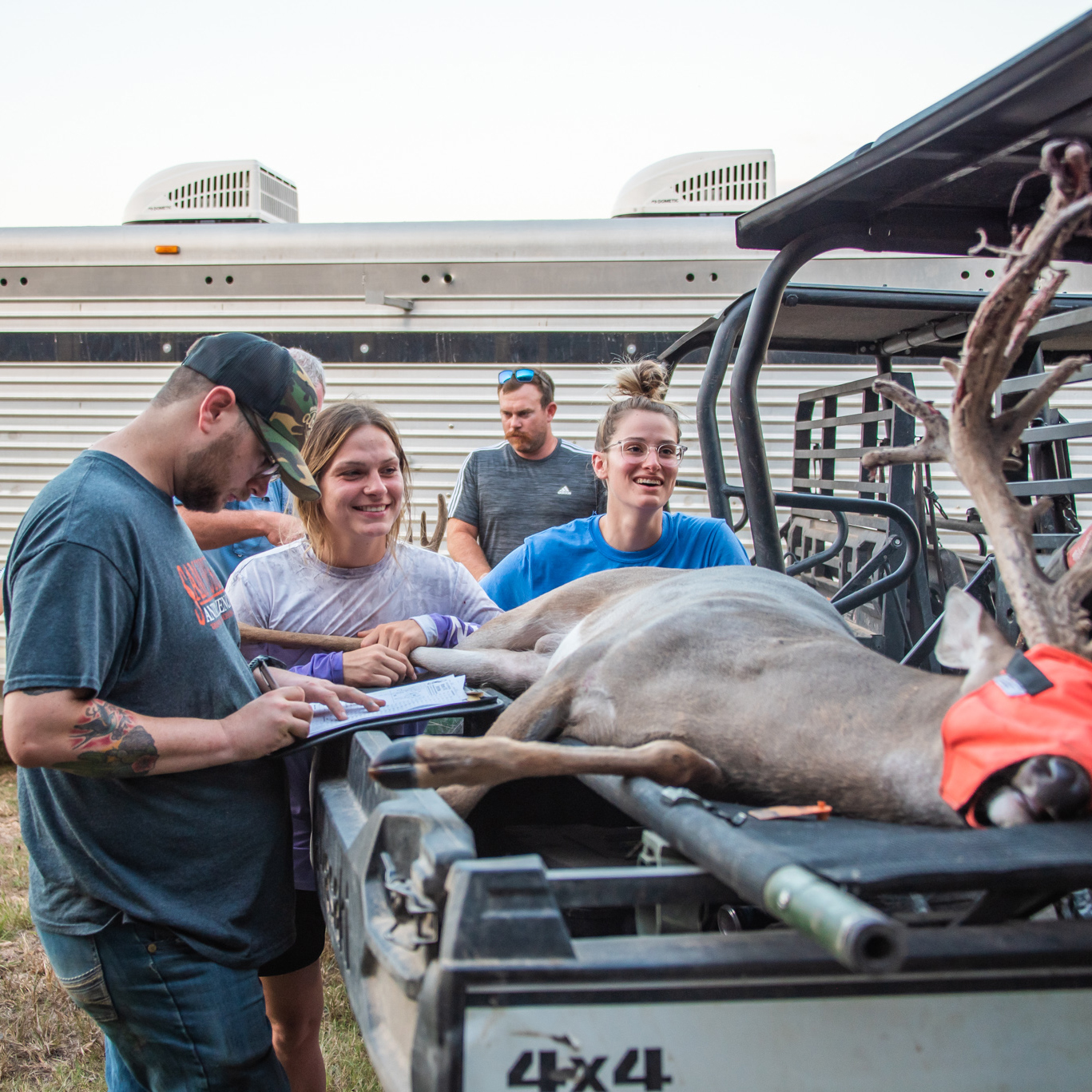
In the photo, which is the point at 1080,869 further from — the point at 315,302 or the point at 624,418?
the point at 315,302

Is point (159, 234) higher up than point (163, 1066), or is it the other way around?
point (159, 234)

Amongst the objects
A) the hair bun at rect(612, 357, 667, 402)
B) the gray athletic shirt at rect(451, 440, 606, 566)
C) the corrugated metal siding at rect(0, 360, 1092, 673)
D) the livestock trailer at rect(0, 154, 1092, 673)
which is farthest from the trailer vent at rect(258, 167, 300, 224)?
the hair bun at rect(612, 357, 667, 402)

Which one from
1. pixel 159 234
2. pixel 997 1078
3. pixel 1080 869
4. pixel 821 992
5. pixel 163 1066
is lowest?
pixel 163 1066

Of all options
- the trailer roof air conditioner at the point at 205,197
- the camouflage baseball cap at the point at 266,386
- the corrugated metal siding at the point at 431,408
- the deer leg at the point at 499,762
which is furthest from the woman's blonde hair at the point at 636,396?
the trailer roof air conditioner at the point at 205,197

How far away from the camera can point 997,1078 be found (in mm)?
1233

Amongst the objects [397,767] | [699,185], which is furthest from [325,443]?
[699,185]

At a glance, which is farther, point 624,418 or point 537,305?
point 537,305

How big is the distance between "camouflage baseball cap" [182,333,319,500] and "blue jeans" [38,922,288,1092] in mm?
1073

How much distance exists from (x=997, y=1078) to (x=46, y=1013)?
3.39 metres

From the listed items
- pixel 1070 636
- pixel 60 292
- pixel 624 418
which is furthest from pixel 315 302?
pixel 1070 636

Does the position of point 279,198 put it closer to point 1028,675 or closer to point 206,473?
point 206,473

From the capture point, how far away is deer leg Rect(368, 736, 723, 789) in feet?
5.05

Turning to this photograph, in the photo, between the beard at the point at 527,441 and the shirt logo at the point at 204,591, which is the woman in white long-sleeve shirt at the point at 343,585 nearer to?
the shirt logo at the point at 204,591

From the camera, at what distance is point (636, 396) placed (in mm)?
3859
